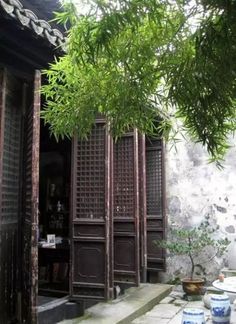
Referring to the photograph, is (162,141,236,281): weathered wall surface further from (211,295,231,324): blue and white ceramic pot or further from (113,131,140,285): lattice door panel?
(211,295,231,324): blue and white ceramic pot

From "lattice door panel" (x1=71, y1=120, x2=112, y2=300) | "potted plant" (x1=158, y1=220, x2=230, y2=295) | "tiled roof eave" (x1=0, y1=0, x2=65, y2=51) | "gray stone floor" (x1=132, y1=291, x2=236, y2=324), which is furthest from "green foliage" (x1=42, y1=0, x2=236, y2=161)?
"potted plant" (x1=158, y1=220, x2=230, y2=295)

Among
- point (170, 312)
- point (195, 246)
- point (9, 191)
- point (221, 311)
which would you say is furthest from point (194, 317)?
point (195, 246)

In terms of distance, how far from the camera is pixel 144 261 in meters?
7.74

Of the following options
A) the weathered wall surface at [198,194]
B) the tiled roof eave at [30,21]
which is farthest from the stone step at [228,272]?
the tiled roof eave at [30,21]

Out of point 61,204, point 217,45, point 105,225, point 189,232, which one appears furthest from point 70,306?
point 217,45

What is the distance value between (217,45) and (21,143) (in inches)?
120

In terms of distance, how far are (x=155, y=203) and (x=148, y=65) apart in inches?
Answer: 261

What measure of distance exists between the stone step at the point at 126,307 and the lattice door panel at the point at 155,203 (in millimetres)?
790

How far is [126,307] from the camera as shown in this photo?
605 cm

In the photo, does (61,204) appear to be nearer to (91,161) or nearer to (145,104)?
(91,161)

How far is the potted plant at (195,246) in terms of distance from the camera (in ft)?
24.8

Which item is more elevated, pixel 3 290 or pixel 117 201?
pixel 117 201

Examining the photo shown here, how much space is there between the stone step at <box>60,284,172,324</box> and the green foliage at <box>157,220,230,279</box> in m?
0.75

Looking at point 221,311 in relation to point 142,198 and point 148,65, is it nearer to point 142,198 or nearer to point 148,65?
point 142,198
